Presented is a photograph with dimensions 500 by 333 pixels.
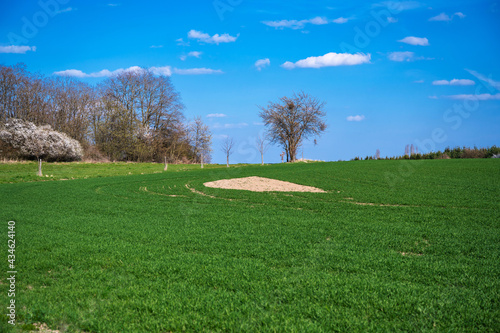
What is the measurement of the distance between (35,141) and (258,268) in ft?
132

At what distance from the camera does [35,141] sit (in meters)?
38.3

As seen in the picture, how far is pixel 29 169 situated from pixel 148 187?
19.0 m

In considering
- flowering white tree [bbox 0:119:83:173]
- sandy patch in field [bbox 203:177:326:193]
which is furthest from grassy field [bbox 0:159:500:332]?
flowering white tree [bbox 0:119:83:173]

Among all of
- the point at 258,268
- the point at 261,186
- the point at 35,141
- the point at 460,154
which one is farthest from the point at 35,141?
the point at 460,154

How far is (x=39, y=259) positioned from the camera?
22.5 feet

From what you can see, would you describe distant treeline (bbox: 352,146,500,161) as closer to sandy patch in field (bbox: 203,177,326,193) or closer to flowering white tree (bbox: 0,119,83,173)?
sandy patch in field (bbox: 203,177,326,193)

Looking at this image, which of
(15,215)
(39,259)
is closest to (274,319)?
(39,259)

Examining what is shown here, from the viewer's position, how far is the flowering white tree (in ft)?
123

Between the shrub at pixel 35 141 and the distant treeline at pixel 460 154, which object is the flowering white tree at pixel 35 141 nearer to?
the shrub at pixel 35 141

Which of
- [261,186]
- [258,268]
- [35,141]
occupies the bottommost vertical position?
[258,268]

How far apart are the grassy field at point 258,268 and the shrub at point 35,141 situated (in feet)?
98.4

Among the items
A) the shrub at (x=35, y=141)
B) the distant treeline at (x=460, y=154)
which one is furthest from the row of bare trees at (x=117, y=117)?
the distant treeline at (x=460, y=154)

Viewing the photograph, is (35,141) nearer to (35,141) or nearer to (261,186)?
(35,141)

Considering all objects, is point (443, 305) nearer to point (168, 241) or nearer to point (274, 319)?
point (274, 319)
